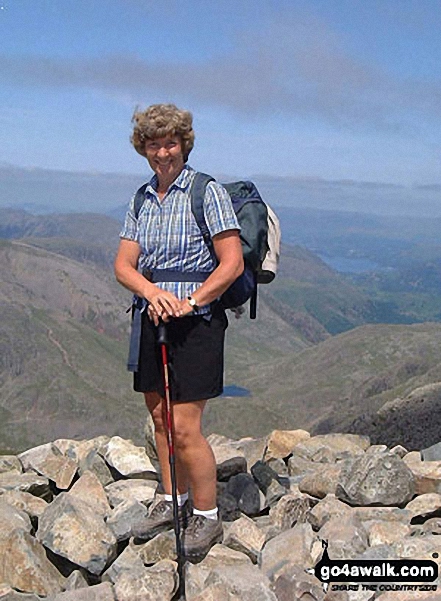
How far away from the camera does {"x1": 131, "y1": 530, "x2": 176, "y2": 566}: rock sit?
723cm

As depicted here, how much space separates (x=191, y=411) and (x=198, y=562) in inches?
63.4

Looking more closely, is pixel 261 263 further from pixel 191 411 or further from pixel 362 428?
pixel 362 428

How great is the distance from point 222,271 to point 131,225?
3.99 ft

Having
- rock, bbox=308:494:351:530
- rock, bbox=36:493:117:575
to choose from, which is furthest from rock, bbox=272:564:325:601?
rock, bbox=36:493:117:575

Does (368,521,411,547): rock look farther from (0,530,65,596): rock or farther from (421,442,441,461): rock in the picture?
(421,442,441,461): rock

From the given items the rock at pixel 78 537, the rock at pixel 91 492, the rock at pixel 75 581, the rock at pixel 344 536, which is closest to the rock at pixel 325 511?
the rock at pixel 344 536

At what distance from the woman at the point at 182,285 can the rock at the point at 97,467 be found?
3296 mm

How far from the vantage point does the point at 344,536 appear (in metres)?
7.24

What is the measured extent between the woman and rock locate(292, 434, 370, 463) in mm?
4682

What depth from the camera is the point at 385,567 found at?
256 inches

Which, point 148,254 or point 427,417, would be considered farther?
point 427,417

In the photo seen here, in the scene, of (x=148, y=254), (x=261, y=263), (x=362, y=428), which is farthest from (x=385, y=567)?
(x=362, y=428)

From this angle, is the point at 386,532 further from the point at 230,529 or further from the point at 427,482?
the point at 427,482

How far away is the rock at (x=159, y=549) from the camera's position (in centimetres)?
723
